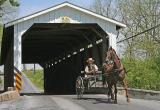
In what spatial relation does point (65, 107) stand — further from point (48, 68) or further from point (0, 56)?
point (48, 68)

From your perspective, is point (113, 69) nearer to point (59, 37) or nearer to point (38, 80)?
point (59, 37)

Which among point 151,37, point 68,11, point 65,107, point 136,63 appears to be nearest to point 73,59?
point 151,37

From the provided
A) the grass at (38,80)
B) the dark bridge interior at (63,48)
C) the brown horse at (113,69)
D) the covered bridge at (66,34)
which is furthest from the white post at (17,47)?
the grass at (38,80)

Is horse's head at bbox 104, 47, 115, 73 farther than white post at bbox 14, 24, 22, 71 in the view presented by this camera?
No

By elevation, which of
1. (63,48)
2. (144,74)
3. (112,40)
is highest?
(63,48)

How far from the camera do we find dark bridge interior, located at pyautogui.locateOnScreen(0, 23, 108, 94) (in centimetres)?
2778

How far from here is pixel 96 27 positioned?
90.1 feet

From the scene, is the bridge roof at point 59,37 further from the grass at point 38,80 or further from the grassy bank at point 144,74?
the grass at point 38,80

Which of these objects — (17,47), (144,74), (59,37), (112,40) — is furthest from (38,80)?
(17,47)

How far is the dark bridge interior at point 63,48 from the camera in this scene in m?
27.8

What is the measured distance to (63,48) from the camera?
4109cm

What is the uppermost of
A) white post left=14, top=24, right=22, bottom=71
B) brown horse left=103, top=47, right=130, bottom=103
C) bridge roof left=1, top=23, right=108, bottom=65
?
bridge roof left=1, top=23, right=108, bottom=65

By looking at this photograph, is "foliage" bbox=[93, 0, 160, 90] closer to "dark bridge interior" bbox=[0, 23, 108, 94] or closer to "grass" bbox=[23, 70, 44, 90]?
"dark bridge interior" bbox=[0, 23, 108, 94]

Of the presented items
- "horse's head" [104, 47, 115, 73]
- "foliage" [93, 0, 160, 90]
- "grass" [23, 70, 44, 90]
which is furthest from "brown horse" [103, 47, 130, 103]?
"grass" [23, 70, 44, 90]
